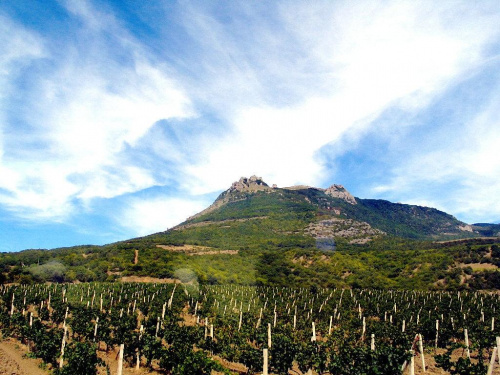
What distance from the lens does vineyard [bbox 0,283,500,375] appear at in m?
12.6

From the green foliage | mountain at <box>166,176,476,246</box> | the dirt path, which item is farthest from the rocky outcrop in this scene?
the green foliage

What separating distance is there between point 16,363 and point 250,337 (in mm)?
14325

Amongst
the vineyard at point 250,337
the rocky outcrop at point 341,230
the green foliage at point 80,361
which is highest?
the rocky outcrop at point 341,230

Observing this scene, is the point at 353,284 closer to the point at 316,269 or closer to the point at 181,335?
the point at 316,269

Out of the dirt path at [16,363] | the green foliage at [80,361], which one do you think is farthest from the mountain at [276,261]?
the green foliage at [80,361]

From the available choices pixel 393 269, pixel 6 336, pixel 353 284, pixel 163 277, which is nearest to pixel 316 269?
pixel 353 284

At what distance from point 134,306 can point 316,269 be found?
182 feet

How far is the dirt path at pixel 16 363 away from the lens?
13.3 metres

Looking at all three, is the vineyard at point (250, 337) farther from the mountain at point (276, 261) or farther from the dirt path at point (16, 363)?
the mountain at point (276, 261)

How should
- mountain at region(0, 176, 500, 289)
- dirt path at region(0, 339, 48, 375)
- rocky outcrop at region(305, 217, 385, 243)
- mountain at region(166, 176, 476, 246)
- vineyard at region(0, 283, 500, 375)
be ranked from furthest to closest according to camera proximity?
mountain at region(166, 176, 476, 246), rocky outcrop at region(305, 217, 385, 243), mountain at region(0, 176, 500, 289), dirt path at region(0, 339, 48, 375), vineyard at region(0, 283, 500, 375)

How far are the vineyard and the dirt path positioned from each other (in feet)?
1.67

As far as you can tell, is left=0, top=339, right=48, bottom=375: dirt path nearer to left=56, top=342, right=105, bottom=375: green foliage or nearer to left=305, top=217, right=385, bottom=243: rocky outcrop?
left=56, top=342, right=105, bottom=375: green foliage

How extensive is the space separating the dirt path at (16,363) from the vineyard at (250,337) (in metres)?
0.51

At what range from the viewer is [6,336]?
18.8 metres
